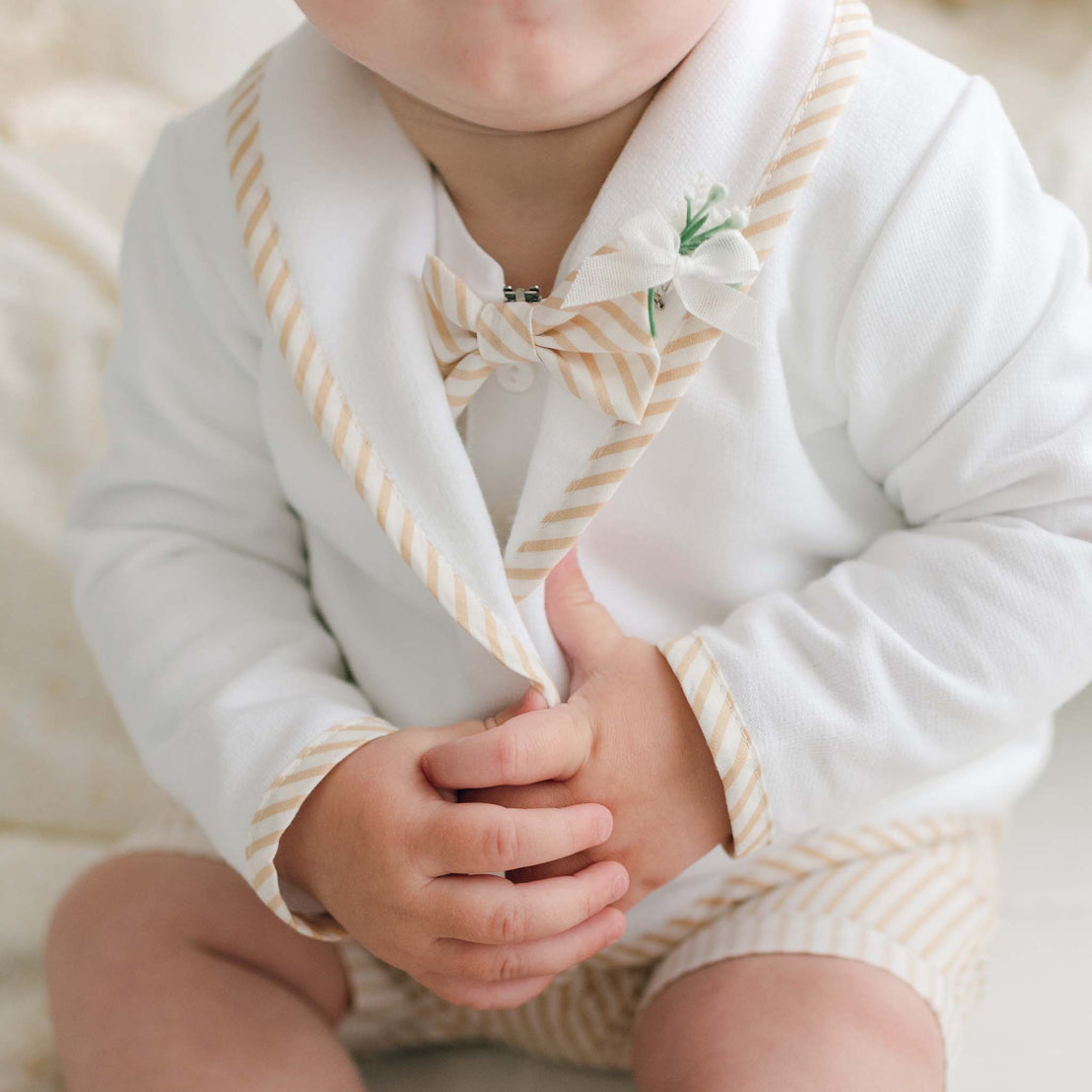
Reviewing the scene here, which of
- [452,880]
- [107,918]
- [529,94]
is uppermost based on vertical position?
[529,94]

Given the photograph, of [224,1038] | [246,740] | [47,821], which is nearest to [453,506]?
[246,740]

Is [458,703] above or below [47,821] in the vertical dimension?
above

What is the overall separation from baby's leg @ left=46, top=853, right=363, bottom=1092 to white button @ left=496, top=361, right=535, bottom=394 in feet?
1.14

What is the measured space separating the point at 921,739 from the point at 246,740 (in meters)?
0.35

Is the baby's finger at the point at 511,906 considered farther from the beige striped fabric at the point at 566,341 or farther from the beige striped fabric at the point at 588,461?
the beige striped fabric at the point at 566,341

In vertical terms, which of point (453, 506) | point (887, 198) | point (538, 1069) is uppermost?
point (887, 198)

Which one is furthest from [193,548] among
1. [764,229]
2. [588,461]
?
[764,229]

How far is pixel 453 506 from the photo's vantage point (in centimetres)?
69

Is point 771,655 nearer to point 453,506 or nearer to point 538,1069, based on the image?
point 453,506

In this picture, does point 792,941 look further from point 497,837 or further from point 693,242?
point 693,242

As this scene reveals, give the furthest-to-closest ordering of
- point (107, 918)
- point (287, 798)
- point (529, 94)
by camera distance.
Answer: point (107, 918) → point (287, 798) → point (529, 94)

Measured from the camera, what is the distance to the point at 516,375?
2.35ft

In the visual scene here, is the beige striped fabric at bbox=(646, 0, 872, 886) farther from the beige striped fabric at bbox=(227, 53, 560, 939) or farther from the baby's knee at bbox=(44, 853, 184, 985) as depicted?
the baby's knee at bbox=(44, 853, 184, 985)

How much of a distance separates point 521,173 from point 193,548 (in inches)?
12.6
